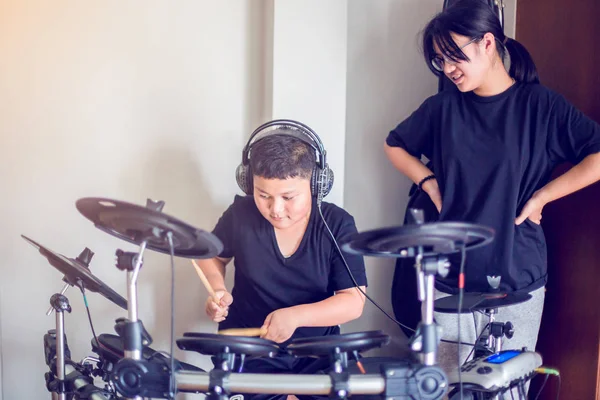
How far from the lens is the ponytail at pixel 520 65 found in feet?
5.54

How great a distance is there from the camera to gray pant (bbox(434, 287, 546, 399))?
5.46 ft

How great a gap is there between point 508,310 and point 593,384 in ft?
1.06

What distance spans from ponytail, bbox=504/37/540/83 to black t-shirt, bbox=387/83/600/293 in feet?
0.08

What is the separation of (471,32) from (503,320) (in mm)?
821

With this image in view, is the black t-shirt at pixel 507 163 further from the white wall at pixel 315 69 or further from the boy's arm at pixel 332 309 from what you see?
the white wall at pixel 315 69

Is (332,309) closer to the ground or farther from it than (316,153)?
closer to the ground

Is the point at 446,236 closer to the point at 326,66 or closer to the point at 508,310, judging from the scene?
the point at 508,310

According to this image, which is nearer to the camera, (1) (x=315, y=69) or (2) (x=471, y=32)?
(2) (x=471, y=32)

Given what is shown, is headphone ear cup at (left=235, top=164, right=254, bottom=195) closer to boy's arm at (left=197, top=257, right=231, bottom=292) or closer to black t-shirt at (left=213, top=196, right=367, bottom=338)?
black t-shirt at (left=213, top=196, right=367, bottom=338)

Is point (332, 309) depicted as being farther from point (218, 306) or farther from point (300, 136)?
point (300, 136)

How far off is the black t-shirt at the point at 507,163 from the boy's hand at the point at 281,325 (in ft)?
1.62

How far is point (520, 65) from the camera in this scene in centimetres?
169

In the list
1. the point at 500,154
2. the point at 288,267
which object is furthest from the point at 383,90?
the point at 288,267

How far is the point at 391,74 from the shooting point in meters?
2.18
